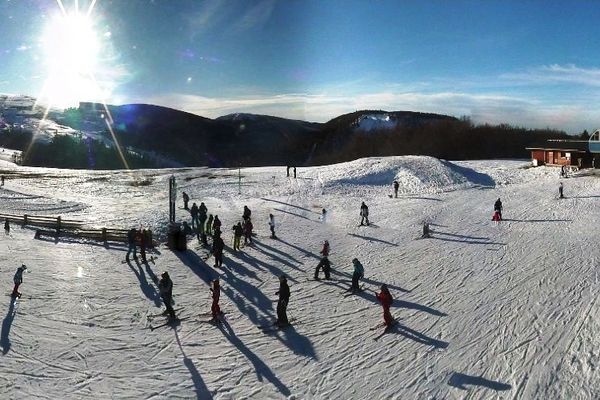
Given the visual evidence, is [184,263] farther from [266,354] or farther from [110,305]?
[266,354]

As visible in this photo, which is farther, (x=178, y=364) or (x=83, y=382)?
(x=178, y=364)

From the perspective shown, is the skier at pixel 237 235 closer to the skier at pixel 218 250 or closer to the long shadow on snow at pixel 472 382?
the skier at pixel 218 250

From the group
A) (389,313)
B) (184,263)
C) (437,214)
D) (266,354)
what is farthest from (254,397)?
(437,214)

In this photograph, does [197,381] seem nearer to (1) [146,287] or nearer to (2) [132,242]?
(1) [146,287]

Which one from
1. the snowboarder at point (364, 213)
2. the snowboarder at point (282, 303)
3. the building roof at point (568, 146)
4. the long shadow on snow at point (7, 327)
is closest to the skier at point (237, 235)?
the snowboarder at point (282, 303)

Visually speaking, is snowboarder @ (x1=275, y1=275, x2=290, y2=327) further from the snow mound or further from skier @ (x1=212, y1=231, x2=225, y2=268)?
the snow mound

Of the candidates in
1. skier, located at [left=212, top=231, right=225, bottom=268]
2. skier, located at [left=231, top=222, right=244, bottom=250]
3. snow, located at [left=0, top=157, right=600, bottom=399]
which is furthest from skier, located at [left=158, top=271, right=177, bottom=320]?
skier, located at [left=231, top=222, right=244, bottom=250]

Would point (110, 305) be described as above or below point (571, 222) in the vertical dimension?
below
